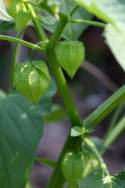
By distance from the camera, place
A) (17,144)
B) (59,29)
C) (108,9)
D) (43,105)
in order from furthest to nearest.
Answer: (43,105) < (17,144) < (59,29) < (108,9)

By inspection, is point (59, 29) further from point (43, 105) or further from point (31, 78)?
point (43, 105)

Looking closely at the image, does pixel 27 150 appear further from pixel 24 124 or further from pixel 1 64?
pixel 1 64

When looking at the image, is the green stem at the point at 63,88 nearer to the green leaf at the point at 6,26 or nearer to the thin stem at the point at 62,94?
the thin stem at the point at 62,94

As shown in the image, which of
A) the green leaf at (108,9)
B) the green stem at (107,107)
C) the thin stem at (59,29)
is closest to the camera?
the green leaf at (108,9)

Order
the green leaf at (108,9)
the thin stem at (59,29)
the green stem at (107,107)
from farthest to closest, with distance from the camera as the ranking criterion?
1. the green stem at (107,107)
2. the thin stem at (59,29)
3. the green leaf at (108,9)

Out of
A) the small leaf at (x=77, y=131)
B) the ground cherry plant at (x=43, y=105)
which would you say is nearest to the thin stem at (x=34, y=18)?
the ground cherry plant at (x=43, y=105)

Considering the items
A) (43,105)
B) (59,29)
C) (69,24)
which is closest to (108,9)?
(59,29)

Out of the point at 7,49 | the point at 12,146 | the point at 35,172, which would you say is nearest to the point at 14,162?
the point at 12,146
